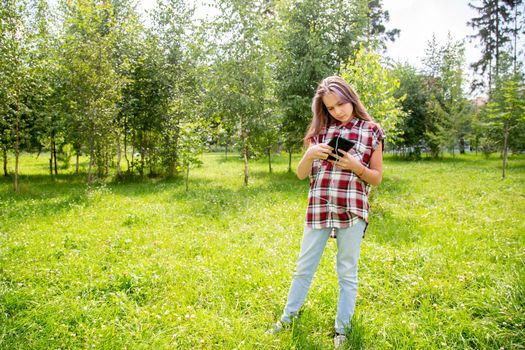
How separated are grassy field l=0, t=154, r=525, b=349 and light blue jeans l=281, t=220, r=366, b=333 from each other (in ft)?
1.01

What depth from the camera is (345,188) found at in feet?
10.9

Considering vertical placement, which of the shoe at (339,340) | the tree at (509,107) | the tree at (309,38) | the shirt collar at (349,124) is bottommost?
the shoe at (339,340)

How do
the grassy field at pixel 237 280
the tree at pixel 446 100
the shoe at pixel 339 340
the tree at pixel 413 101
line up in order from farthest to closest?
the tree at pixel 413 101 → the tree at pixel 446 100 → the grassy field at pixel 237 280 → the shoe at pixel 339 340

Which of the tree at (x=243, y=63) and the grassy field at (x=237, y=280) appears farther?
the tree at (x=243, y=63)

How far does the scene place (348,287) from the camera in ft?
11.3

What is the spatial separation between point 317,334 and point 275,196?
8.23 meters

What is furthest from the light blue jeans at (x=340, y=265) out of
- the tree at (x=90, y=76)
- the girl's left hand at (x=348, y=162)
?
the tree at (x=90, y=76)

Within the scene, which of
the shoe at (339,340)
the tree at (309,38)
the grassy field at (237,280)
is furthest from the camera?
the tree at (309,38)

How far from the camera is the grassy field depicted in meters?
3.72

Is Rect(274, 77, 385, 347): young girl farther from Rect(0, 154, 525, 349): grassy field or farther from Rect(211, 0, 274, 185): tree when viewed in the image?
Rect(211, 0, 274, 185): tree

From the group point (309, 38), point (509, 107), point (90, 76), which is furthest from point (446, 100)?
point (90, 76)

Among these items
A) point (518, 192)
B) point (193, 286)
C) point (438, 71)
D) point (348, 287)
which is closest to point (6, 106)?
point (193, 286)

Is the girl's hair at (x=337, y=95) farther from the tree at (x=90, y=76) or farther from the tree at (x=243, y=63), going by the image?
the tree at (x=90, y=76)

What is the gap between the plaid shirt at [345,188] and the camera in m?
3.30
